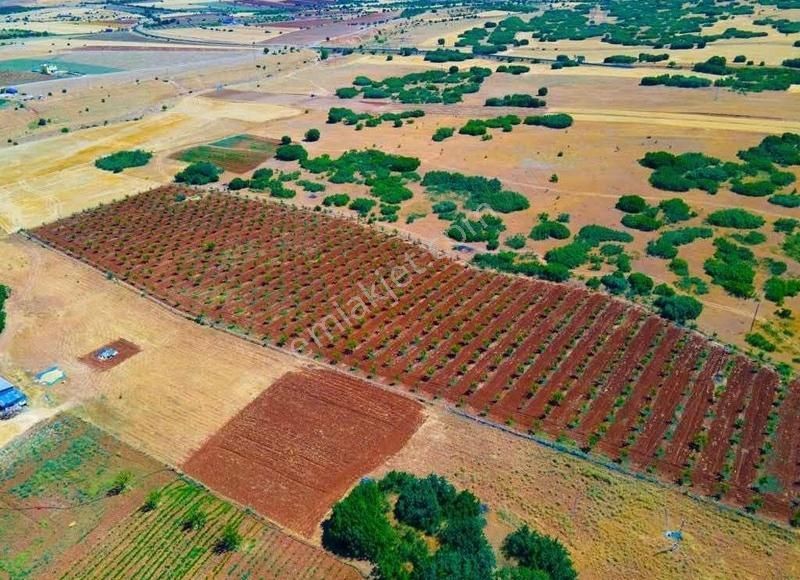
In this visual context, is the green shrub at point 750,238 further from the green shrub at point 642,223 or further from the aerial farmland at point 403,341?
the green shrub at point 642,223

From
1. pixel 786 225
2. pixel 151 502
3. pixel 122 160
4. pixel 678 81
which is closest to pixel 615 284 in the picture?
pixel 786 225

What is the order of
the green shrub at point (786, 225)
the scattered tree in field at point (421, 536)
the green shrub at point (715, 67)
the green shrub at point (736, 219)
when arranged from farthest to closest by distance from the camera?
the green shrub at point (715, 67)
the green shrub at point (736, 219)
the green shrub at point (786, 225)
the scattered tree in field at point (421, 536)

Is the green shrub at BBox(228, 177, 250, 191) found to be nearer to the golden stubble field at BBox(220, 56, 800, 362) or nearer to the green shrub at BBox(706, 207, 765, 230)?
the golden stubble field at BBox(220, 56, 800, 362)

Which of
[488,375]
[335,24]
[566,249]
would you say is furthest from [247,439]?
[335,24]

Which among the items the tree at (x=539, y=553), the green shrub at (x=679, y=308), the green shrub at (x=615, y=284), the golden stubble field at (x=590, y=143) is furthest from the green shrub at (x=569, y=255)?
the tree at (x=539, y=553)

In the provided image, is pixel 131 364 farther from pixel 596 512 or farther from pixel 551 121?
pixel 551 121

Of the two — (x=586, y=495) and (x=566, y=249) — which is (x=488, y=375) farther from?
(x=566, y=249)
